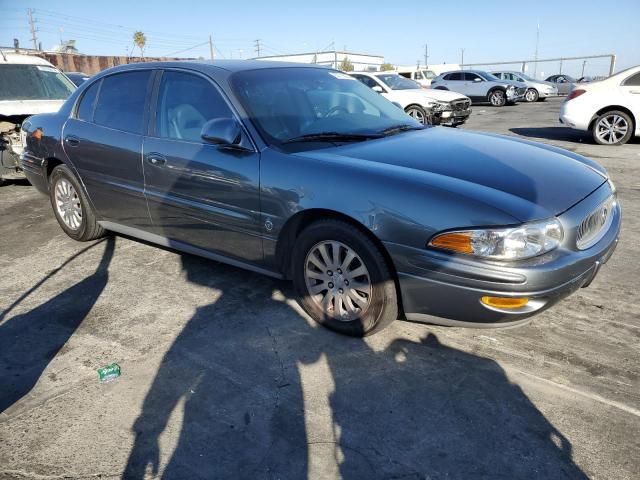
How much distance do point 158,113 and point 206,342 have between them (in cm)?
179

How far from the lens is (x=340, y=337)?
3.12 metres

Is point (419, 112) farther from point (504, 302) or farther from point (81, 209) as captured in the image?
point (504, 302)

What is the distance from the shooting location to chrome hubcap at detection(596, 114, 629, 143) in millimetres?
9609

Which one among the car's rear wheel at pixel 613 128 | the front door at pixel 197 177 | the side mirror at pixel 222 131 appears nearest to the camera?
the side mirror at pixel 222 131

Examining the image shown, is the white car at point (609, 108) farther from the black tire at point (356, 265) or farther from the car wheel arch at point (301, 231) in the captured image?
the black tire at point (356, 265)

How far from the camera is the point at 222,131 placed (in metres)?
3.19

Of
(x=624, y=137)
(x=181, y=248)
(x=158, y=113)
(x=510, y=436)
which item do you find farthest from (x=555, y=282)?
(x=624, y=137)

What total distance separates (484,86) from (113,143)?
20.0m

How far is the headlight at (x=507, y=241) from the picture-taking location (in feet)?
8.12

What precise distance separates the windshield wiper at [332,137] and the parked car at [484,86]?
19397 millimetres

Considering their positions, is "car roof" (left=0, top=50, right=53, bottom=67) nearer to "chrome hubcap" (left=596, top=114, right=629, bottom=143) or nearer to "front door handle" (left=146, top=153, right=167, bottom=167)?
"front door handle" (left=146, top=153, right=167, bottom=167)

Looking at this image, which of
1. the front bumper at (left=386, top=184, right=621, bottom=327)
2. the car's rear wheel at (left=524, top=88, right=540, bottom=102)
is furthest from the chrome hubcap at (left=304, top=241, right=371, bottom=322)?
the car's rear wheel at (left=524, top=88, right=540, bottom=102)

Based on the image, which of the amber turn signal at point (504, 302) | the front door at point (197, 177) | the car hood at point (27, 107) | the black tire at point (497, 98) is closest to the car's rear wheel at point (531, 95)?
the black tire at point (497, 98)

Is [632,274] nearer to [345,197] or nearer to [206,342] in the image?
[345,197]
